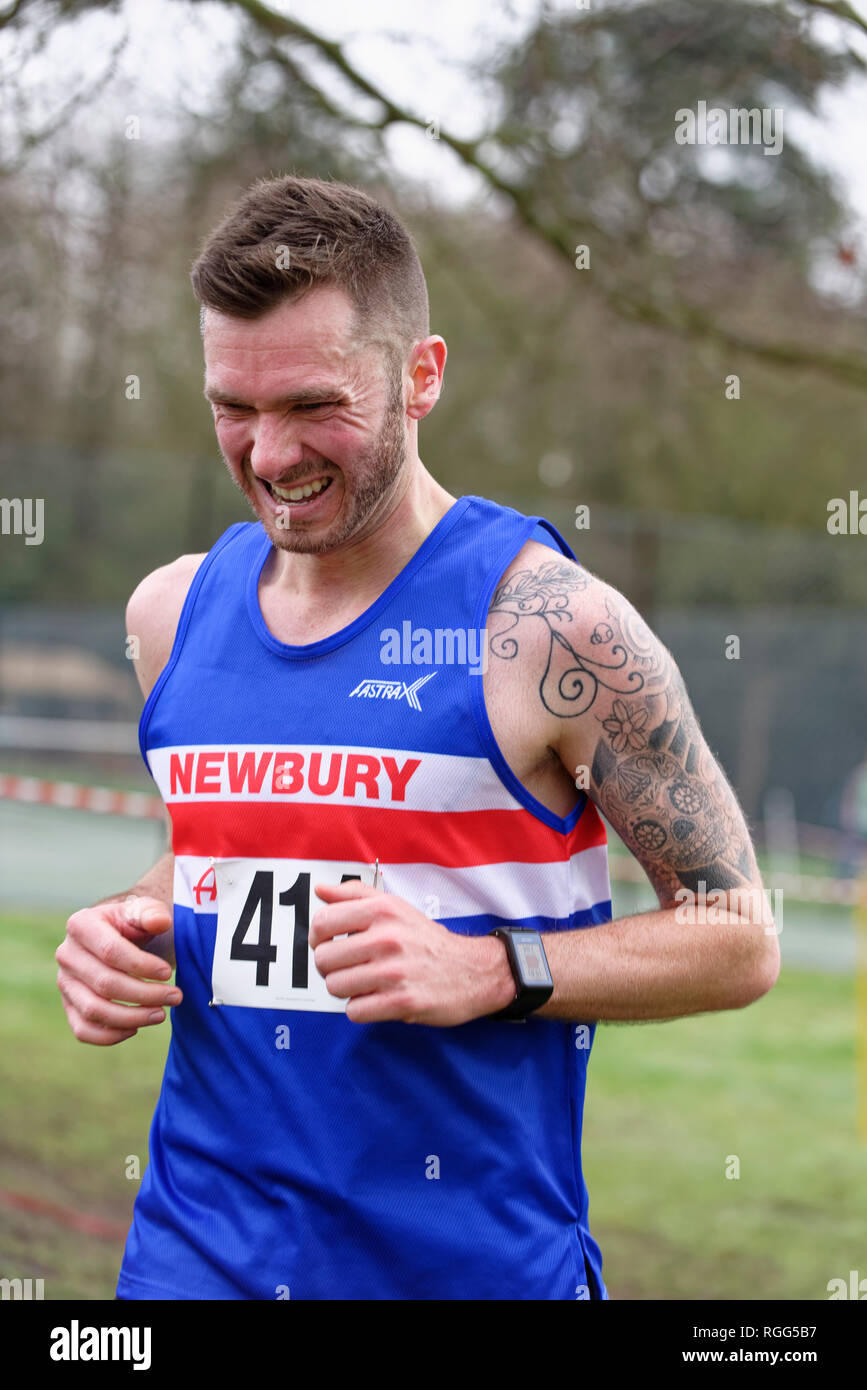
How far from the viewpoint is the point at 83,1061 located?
7.79 m

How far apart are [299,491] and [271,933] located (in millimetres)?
700

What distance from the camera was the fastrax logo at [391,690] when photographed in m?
2.17

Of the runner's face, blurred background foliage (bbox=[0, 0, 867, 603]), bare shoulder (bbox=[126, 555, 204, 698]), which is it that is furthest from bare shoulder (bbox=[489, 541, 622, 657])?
blurred background foliage (bbox=[0, 0, 867, 603])

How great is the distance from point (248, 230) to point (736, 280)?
570cm

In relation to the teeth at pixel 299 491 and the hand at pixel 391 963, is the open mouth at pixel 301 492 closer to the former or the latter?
the teeth at pixel 299 491

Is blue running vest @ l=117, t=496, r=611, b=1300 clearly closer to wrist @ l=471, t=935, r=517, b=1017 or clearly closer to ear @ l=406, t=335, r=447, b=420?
wrist @ l=471, t=935, r=517, b=1017

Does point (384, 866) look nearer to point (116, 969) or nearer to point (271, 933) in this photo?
point (271, 933)

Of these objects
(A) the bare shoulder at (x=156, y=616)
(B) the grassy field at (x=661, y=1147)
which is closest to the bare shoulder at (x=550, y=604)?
(A) the bare shoulder at (x=156, y=616)

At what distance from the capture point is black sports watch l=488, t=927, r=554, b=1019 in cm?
199

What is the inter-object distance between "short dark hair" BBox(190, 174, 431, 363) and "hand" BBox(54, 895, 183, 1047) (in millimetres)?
971
